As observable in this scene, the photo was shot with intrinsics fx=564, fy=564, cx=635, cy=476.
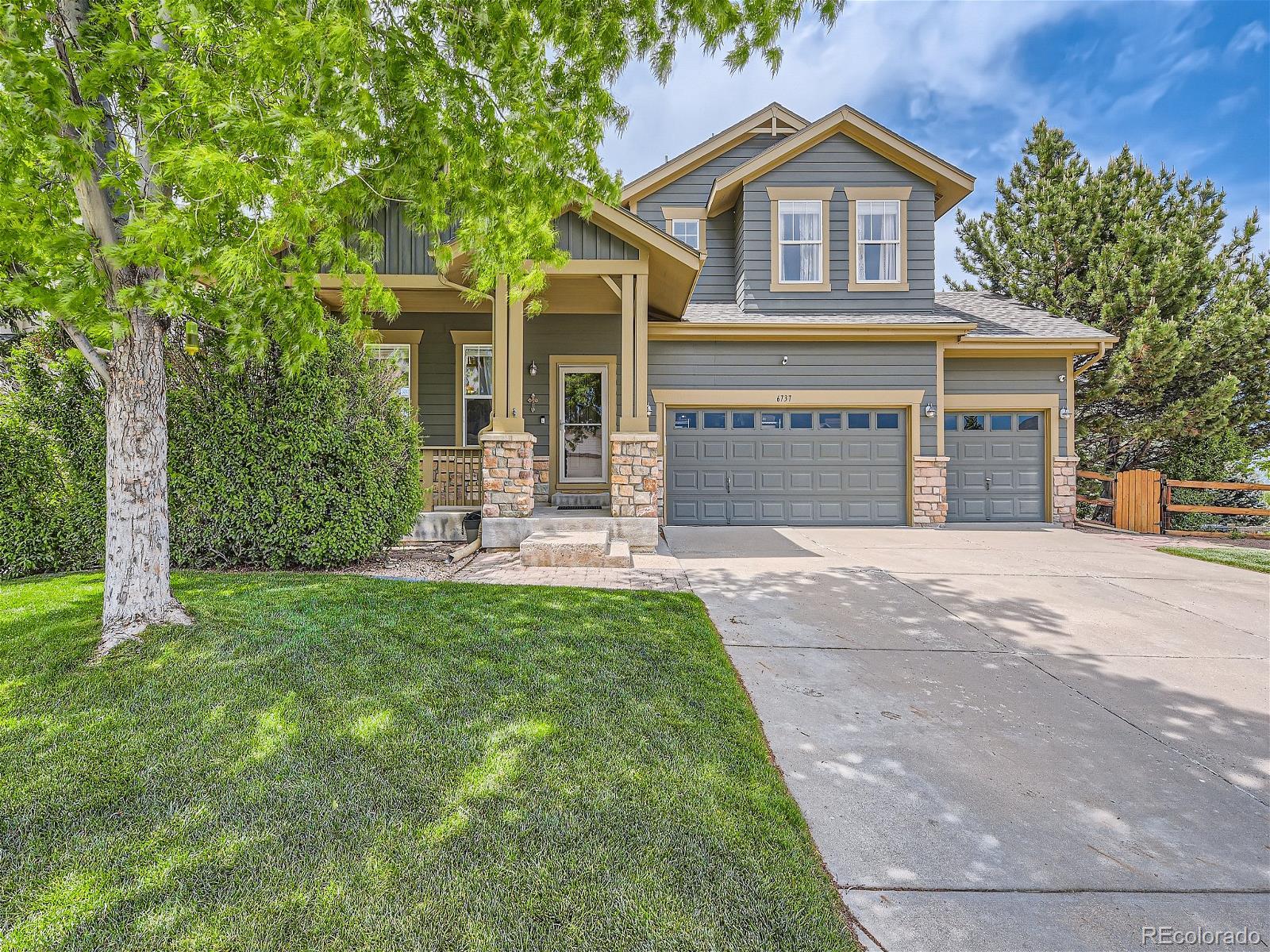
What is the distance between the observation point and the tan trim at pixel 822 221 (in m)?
10.8

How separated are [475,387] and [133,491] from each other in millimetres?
7220

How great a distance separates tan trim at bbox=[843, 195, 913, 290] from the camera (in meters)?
10.8

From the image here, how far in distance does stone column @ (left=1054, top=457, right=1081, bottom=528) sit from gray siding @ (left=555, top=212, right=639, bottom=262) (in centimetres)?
920

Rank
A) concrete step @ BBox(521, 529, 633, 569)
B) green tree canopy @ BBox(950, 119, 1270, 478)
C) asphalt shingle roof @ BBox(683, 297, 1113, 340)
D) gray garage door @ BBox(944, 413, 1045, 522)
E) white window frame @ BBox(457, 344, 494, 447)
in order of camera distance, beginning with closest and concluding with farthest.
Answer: concrete step @ BBox(521, 529, 633, 569)
asphalt shingle roof @ BBox(683, 297, 1113, 340)
white window frame @ BBox(457, 344, 494, 447)
gray garage door @ BBox(944, 413, 1045, 522)
green tree canopy @ BBox(950, 119, 1270, 478)

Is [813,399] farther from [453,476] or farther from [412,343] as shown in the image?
[412,343]

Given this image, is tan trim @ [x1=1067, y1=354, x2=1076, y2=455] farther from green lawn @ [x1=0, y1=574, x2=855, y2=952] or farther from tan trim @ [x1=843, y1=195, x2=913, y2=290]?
green lawn @ [x1=0, y1=574, x2=855, y2=952]

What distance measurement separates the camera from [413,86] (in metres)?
3.73

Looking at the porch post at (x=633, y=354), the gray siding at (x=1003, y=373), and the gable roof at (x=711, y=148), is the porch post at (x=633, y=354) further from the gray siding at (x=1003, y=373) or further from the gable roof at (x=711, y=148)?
the gray siding at (x=1003, y=373)

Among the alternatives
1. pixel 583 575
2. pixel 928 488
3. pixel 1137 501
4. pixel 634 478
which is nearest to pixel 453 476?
pixel 634 478

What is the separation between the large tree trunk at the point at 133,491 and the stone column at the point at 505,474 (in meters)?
4.13

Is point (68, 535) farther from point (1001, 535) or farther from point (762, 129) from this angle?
point (762, 129)

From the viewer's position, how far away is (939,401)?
10352 mm

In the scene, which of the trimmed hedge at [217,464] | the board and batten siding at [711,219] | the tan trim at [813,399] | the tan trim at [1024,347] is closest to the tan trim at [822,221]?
the board and batten siding at [711,219]

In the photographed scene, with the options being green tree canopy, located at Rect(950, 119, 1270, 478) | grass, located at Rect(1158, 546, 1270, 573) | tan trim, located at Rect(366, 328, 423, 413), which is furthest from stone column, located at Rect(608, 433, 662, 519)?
green tree canopy, located at Rect(950, 119, 1270, 478)
